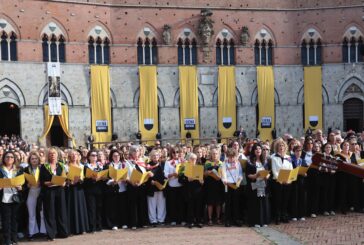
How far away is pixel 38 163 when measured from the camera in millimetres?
12086

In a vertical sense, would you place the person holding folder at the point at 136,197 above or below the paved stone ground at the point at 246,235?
above

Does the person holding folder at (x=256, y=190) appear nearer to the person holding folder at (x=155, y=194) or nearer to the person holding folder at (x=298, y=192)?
the person holding folder at (x=298, y=192)

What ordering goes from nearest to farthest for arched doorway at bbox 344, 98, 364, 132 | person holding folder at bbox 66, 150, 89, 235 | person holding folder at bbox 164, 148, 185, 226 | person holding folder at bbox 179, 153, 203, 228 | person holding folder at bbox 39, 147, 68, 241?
person holding folder at bbox 39, 147, 68, 241
person holding folder at bbox 66, 150, 89, 235
person holding folder at bbox 179, 153, 203, 228
person holding folder at bbox 164, 148, 185, 226
arched doorway at bbox 344, 98, 364, 132

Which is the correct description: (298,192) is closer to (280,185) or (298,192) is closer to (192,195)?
(280,185)

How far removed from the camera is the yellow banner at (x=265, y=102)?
38.6 meters

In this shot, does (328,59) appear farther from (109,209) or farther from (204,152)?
(109,209)

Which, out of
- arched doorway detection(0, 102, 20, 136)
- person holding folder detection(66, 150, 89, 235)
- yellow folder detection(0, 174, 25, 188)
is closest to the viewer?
yellow folder detection(0, 174, 25, 188)

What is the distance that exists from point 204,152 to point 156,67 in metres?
22.0

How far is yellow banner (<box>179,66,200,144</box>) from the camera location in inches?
1464

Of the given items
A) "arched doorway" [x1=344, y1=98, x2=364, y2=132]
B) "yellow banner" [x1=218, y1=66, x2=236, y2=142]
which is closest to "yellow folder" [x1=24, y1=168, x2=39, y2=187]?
"yellow banner" [x1=218, y1=66, x2=236, y2=142]

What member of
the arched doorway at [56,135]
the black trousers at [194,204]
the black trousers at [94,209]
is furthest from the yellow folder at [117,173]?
the arched doorway at [56,135]

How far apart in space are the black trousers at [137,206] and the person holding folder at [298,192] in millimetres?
4117

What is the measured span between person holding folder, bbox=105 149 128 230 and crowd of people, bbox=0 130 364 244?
26 millimetres

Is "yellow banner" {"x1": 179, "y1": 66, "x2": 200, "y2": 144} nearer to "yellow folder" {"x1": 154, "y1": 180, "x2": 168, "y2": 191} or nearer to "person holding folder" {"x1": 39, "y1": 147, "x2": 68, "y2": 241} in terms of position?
"yellow folder" {"x1": 154, "y1": 180, "x2": 168, "y2": 191}
